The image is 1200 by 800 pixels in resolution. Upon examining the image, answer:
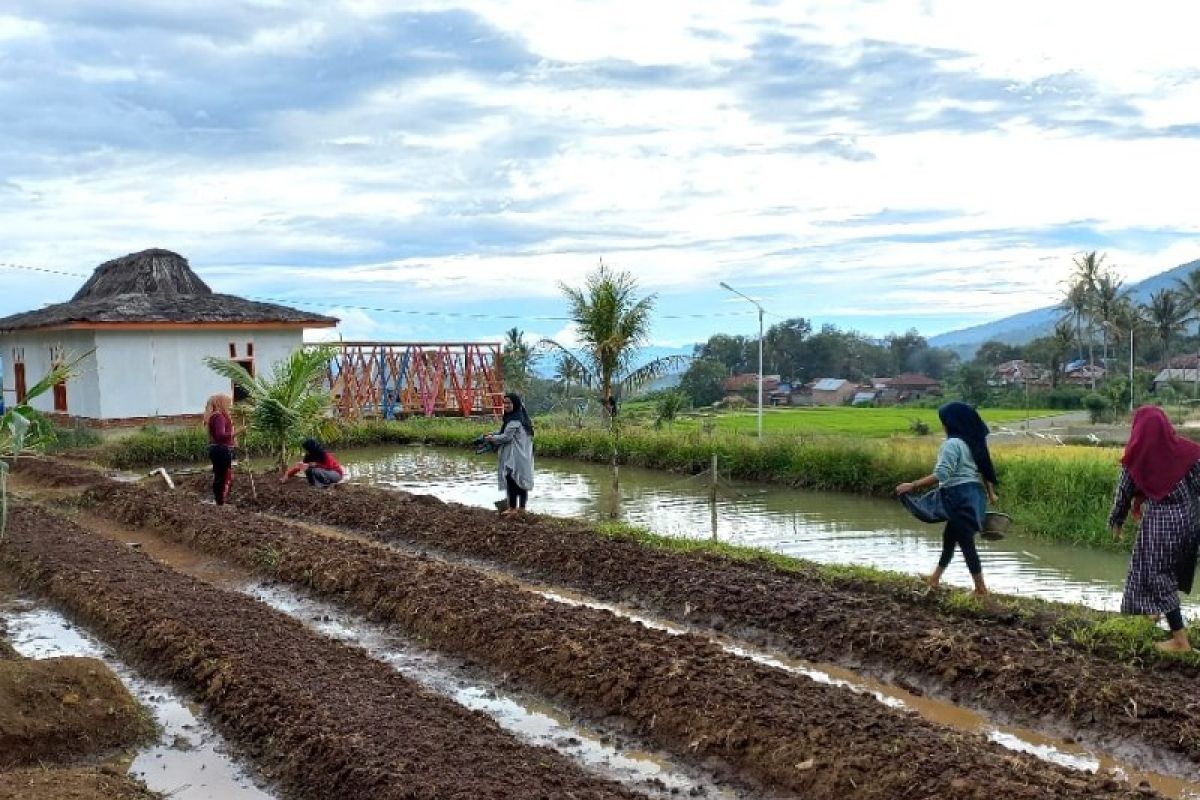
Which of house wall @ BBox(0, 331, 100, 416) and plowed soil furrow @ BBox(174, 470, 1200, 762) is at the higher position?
house wall @ BBox(0, 331, 100, 416)

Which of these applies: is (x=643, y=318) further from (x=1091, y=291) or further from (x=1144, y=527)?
(x=1091, y=291)

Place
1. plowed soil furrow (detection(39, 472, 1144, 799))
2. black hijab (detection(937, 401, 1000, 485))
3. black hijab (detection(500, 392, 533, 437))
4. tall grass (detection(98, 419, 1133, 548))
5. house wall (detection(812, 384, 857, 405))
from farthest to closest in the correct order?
house wall (detection(812, 384, 857, 405)) < tall grass (detection(98, 419, 1133, 548)) < black hijab (detection(500, 392, 533, 437)) < black hijab (detection(937, 401, 1000, 485)) < plowed soil furrow (detection(39, 472, 1144, 799))

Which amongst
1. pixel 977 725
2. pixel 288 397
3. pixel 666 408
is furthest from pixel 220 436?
pixel 666 408

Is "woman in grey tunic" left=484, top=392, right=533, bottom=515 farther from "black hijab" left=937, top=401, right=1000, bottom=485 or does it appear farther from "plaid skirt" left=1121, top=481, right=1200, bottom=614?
"plaid skirt" left=1121, top=481, right=1200, bottom=614

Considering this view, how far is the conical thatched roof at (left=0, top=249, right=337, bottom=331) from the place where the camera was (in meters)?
26.3

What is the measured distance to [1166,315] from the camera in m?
67.3

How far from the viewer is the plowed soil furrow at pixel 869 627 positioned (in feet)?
20.2

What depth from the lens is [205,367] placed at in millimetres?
27500

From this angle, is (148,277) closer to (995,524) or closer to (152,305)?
(152,305)

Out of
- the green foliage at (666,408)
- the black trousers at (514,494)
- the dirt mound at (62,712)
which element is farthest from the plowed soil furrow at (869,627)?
the green foliage at (666,408)

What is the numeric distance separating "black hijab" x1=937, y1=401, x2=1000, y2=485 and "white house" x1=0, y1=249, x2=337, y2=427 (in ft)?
67.6

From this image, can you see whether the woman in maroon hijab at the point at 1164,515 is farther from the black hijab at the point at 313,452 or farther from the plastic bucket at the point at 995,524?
the black hijab at the point at 313,452

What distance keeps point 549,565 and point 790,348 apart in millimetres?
56208

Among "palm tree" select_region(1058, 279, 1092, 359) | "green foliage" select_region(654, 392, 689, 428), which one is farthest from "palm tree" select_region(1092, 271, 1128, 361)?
"green foliage" select_region(654, 392, 689, 428)
